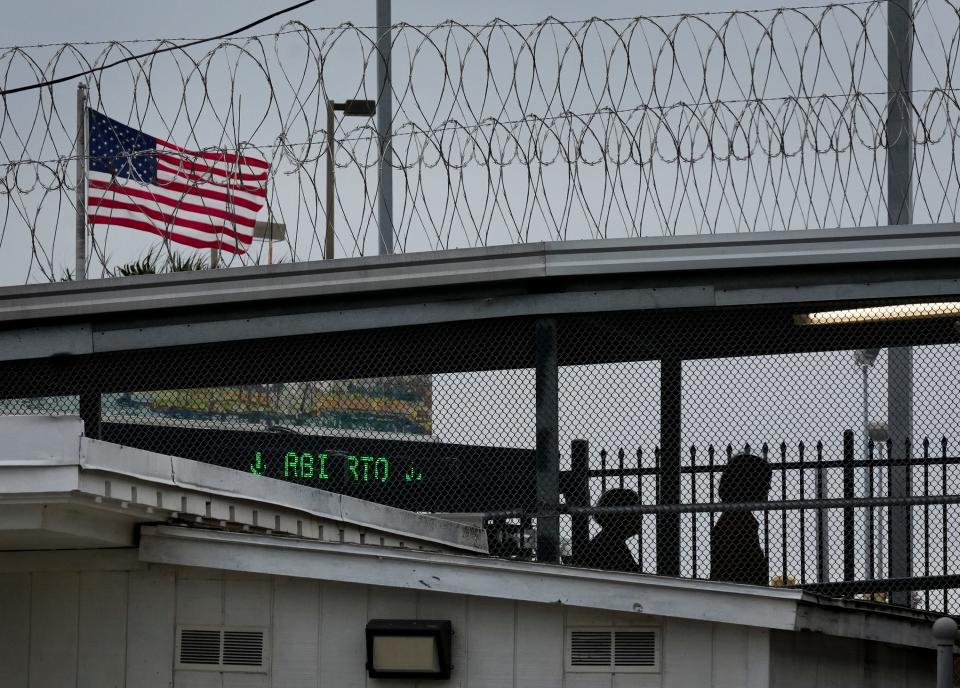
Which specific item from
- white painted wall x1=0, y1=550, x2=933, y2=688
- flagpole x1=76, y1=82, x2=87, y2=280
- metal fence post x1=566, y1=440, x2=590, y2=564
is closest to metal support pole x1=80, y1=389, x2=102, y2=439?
flagpole x1=76, y1=82, x2=87, y2=280

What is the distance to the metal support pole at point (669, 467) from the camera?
924 centimetres

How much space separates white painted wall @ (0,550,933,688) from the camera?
6.79 m

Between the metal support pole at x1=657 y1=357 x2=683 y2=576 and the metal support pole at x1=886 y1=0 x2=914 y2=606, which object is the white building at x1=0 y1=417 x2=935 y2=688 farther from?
the metal support pole at x1=886 y1=0 x2=914 y2=606

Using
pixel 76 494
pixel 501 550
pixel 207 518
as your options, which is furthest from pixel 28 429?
pixel 501 550

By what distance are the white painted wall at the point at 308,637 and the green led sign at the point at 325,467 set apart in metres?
2.95

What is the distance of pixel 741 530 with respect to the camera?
30.5ft

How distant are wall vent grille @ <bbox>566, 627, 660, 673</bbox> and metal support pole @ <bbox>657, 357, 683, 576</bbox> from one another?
2.35 m

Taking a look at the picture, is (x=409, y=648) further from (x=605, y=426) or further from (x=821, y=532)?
(x=821, y=532)

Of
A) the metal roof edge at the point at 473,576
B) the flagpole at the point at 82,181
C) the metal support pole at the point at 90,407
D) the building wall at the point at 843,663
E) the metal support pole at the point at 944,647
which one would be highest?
the flagpole at the point at 82,181

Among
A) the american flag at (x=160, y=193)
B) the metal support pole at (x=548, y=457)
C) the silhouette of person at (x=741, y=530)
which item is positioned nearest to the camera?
the metal support pole at (x=548, y=457)

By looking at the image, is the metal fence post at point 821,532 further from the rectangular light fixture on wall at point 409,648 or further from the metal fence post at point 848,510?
the rectangular light fixture on wall at point 409,648

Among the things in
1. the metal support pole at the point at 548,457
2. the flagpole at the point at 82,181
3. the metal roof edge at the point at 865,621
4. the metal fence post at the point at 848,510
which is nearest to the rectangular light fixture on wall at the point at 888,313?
the metal fence post at the point at 848,510

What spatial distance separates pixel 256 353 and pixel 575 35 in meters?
3.38

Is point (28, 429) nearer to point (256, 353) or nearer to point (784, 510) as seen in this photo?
point (256, 353)
